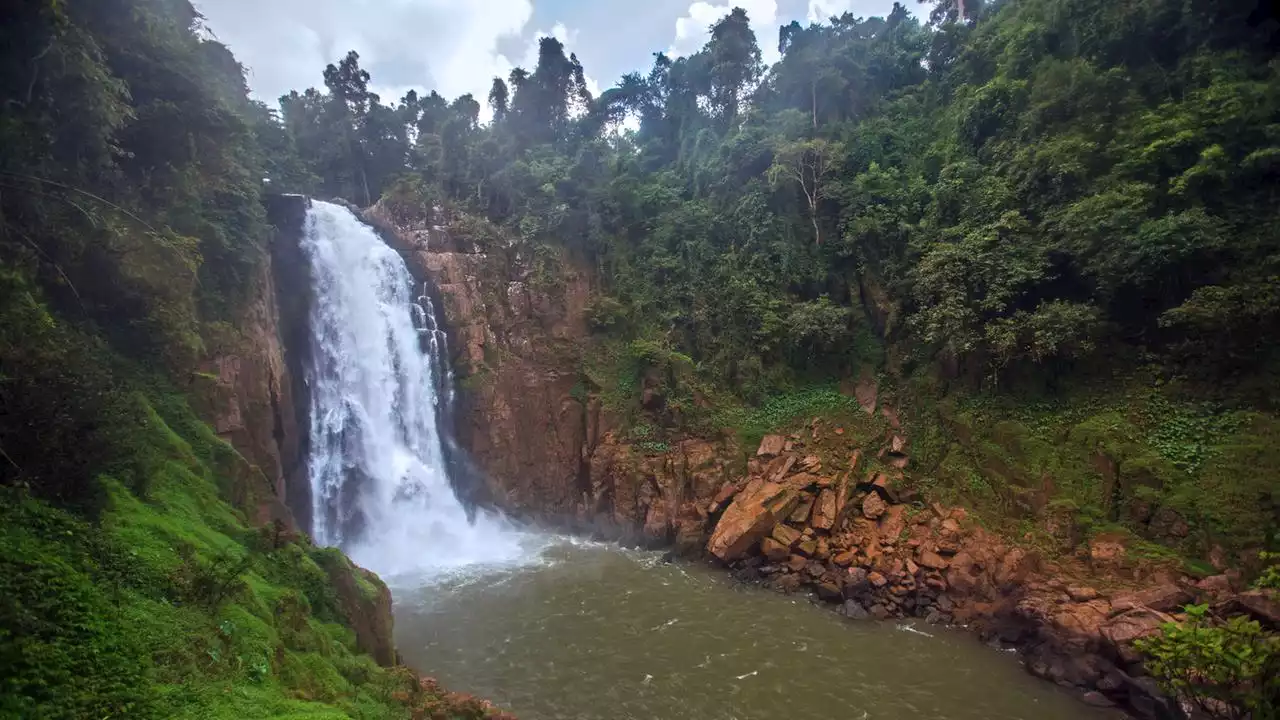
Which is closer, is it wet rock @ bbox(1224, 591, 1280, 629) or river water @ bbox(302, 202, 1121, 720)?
wet rock @ bbox(1224, 591, 1280, 629)

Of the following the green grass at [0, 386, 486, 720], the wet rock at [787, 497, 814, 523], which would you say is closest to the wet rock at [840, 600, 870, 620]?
the wet rock at [787, 497, 814, 523]

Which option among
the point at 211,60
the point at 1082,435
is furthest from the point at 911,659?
the point at 211,60

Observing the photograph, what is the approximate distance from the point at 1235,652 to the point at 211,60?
90.4 ft

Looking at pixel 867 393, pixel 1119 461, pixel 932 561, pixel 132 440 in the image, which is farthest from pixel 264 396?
pixel 1119 461

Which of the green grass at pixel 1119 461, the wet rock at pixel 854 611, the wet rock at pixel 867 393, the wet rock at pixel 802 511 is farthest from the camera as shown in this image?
the wet rock at pixel 867 393

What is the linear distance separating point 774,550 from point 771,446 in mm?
4371

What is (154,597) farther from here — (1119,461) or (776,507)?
(1119,461)

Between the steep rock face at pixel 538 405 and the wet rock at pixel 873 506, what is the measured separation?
4961 mm

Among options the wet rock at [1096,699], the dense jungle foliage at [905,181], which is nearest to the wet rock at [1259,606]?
the wet rock at [1096,699]

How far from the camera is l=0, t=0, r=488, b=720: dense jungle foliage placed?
5902 mm

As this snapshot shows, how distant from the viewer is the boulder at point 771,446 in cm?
2072

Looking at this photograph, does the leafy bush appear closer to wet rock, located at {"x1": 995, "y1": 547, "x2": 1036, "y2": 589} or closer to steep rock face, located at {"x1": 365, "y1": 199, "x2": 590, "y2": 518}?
wet rock, located at {"x1": 995, "y1": 547, "x2": 1036, "y2": 589}

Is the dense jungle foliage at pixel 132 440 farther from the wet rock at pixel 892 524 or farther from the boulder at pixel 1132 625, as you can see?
the boulder at pixel 1132 625

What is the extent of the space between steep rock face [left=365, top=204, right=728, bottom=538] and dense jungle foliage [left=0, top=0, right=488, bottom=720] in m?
9.48
